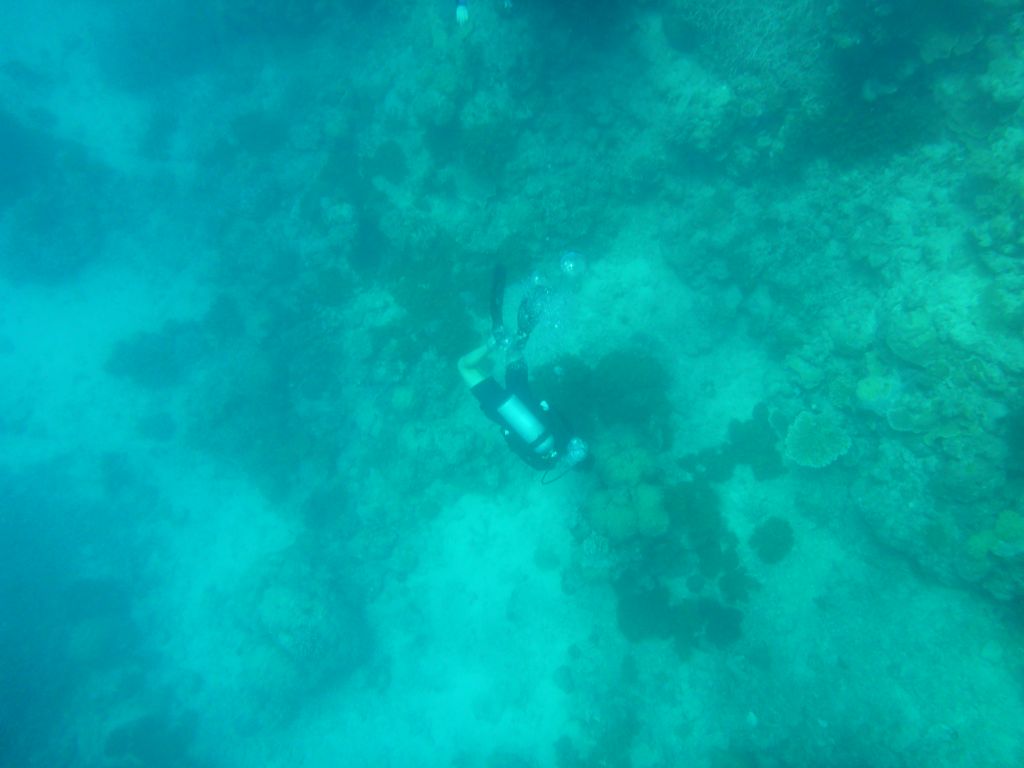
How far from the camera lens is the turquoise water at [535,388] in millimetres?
7160

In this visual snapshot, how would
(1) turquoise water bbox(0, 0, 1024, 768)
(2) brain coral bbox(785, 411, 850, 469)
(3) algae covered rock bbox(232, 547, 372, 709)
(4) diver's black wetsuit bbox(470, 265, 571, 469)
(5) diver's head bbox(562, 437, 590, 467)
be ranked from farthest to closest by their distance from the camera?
1. (3) algae covered rock bbox(232, 547, 372, 709)
2. (5) diver's head bbox(562, 437, 590, 467)
3. (2) brain coral bbox(785, 411, 850, 469)
4. (4) diver's black wetsuit bbox(470, 265, 571, 469)
5. (1) turquoise water bbox(0, 0, 1024, 768)

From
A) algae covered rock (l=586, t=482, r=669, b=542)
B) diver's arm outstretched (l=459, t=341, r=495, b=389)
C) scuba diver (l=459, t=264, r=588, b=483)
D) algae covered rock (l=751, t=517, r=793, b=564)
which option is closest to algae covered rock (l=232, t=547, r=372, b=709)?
diver's arm outstretched (l=459, t=341, r=495, b=389)

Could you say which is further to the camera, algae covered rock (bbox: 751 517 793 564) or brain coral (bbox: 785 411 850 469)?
algae covered rock (bbox: 751 517 793 564)

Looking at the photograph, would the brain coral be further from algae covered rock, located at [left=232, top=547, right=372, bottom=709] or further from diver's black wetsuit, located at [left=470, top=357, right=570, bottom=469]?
algae covered rock, located at [left=232, top=547, right=372, bottom=709]

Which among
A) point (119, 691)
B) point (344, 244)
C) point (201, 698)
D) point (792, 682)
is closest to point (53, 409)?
point (119, 691)

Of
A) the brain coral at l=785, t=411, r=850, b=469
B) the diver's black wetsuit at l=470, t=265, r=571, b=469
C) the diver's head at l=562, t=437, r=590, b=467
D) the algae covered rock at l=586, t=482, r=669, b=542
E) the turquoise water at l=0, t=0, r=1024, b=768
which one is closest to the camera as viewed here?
the turquoise water at l=0, t=0, r=1024, b=768

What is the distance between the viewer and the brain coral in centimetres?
818

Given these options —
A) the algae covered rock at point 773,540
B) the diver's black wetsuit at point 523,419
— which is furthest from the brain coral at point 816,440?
the diver's black wetsuit at point 523,419

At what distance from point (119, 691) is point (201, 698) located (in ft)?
8.35

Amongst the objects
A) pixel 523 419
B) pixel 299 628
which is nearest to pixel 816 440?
pixel 523 419

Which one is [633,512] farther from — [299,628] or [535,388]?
[299,628]

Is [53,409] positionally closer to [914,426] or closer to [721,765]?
[721,765]

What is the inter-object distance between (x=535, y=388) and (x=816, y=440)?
4.91 meters

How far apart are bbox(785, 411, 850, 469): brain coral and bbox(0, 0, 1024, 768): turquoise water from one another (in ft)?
0.17
